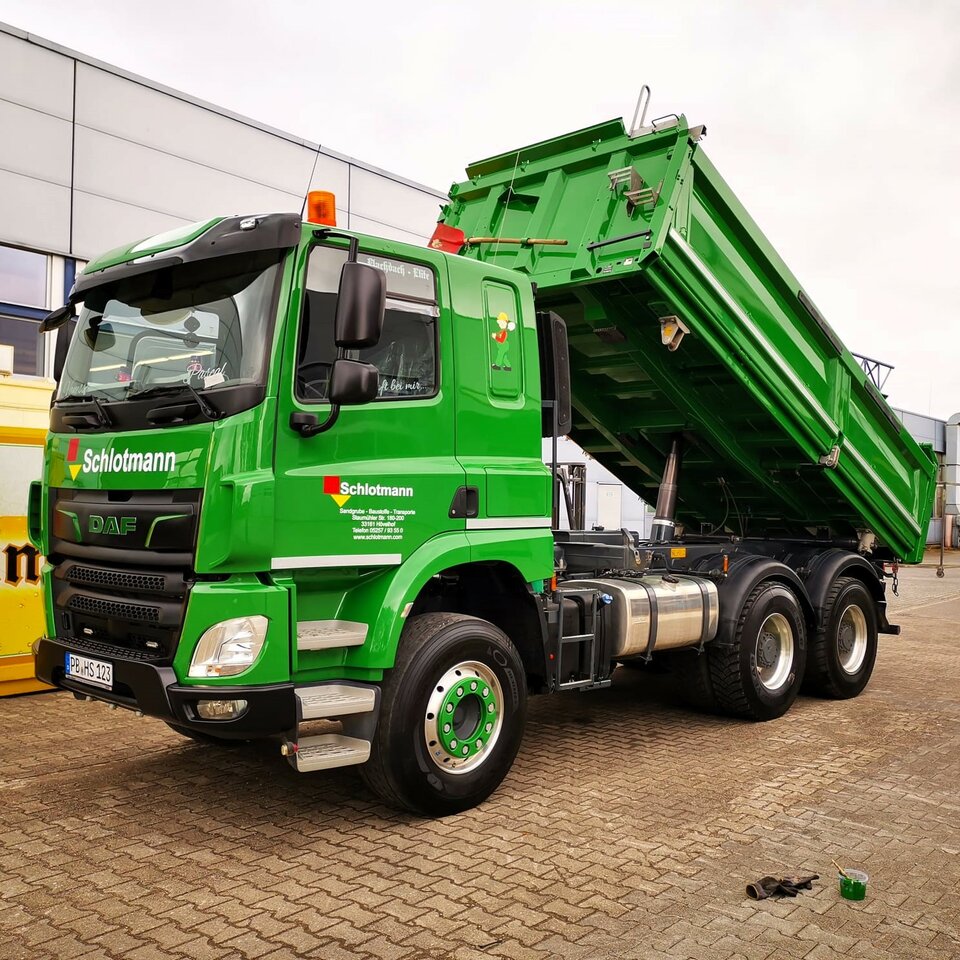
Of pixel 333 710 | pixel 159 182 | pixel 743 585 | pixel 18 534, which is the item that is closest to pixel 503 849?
pixel 333 710

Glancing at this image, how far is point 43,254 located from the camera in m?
11.9

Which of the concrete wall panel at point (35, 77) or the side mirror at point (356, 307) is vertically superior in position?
the concrete wall panel at point (35, 77)

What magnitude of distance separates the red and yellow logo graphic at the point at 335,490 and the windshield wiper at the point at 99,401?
3.60 ft

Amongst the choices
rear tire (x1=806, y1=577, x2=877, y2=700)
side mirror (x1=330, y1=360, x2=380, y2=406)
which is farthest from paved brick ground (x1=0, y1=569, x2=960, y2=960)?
side mirror (x1=330, y1=360, x2=380, y2=406)

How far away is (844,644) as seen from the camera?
8.09m

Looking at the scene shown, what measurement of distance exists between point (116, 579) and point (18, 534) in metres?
3.56

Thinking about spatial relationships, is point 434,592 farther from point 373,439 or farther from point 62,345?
point 62,345

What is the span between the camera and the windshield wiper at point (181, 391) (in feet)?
13.7

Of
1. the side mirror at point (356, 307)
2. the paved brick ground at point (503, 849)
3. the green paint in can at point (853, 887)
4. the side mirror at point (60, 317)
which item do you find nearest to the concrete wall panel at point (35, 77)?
the side mirror at point (60, 317)

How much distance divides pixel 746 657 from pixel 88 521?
176 inches

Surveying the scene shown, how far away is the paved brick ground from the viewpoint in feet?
11.4

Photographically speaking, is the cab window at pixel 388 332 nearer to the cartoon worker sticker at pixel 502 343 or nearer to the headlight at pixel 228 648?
the cartoon worker sticker at pixel 502 343

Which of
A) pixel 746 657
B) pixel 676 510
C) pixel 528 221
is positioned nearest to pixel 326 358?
pixel 528 221

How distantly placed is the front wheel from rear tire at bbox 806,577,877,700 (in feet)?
11.7
